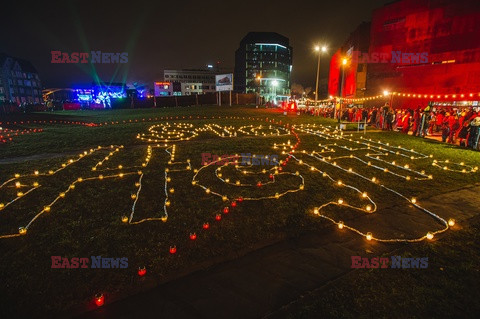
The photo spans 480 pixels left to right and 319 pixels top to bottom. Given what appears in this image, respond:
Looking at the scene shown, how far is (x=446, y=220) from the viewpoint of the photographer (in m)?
5.04

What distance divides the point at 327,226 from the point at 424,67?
103ft

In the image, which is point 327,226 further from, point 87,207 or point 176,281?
point 87,207

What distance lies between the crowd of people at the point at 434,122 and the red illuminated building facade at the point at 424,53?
267 cm

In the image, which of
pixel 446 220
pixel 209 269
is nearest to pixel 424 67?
pixel 446 220

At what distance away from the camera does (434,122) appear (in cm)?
1700

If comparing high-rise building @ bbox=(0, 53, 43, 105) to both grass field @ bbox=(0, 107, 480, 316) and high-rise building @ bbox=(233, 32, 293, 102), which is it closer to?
high-rise building @ bbox=(233, 32, 293, 102)

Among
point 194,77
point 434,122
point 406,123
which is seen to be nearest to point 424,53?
point 434,122

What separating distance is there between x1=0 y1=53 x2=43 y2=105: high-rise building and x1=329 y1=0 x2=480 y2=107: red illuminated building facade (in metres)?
80.2

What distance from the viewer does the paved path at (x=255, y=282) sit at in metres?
2.99

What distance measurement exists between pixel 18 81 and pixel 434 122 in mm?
99863

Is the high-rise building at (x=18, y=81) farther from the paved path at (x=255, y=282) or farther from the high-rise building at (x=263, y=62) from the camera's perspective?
the paved path at (x=255, y=282)

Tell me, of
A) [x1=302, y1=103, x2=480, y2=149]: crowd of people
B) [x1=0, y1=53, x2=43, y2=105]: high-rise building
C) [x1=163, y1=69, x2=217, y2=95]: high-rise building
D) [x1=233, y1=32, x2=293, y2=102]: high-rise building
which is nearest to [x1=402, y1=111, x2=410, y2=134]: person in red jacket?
[x1=302, y1=103, x2=480, y2=149]: crowd of people

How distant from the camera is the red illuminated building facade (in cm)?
2445

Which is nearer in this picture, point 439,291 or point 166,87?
point 439,291
